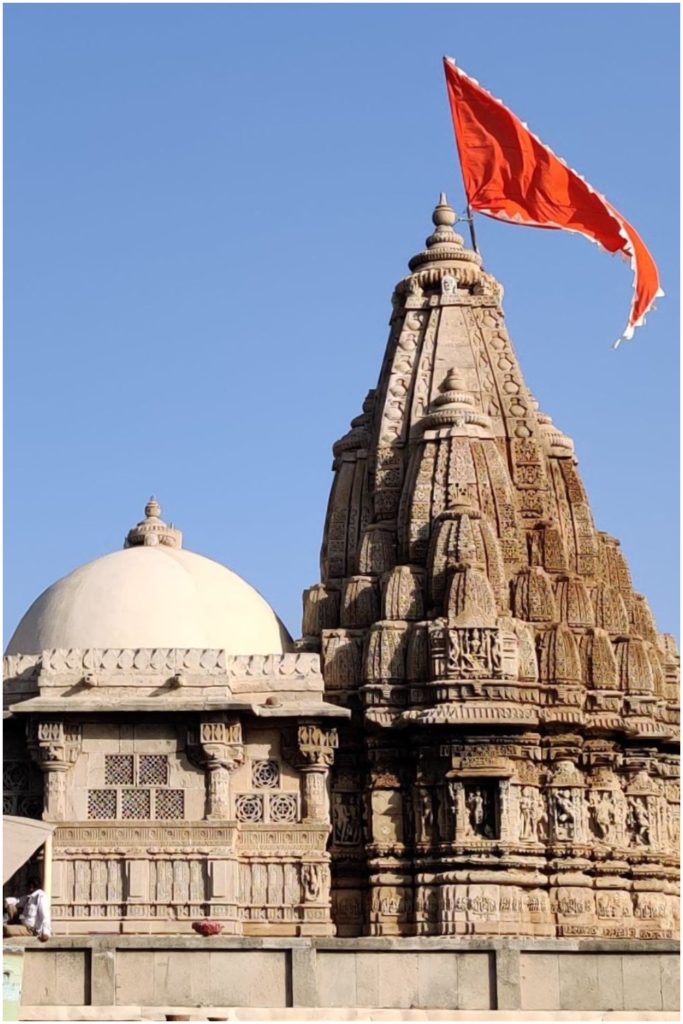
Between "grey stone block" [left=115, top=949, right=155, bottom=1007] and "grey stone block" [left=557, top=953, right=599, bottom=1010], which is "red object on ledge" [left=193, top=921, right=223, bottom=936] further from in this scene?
"grey stone block" [left=557, top=953, right=599, bottom=1010]

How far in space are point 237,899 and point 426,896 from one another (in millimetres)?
2856

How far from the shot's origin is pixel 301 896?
3581 cm

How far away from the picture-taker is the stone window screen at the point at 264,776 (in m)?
36.3

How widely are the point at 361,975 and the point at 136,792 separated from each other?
814 cm

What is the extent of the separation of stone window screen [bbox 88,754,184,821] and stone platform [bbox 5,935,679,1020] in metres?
7.17

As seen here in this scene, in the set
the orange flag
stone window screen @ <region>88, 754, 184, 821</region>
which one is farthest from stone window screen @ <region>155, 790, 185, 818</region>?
the orange flag

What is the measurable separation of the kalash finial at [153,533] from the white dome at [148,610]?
176cm

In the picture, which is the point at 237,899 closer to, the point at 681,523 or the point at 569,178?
the point at 681,523

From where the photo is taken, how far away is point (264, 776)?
36.4 metres

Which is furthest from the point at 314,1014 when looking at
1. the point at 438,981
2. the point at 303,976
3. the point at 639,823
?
the point at 639,823

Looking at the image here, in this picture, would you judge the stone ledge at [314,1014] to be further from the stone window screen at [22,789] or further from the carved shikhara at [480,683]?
the stone window screen at [22,789]

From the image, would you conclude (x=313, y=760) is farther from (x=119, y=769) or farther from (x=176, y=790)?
(x=119, y=769)

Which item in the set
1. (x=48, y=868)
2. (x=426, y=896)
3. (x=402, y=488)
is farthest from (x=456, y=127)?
(x=48, y=868)

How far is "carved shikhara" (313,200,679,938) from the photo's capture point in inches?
1436
